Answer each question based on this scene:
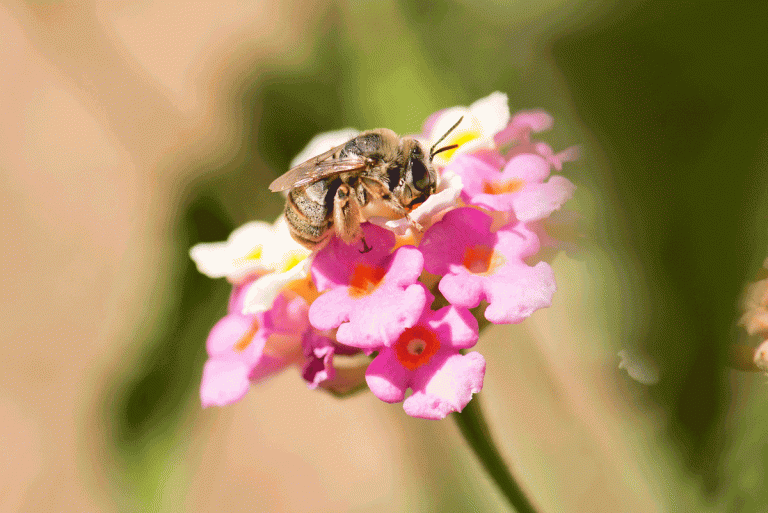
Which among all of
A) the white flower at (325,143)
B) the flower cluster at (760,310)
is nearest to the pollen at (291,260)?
the white flower at (325,143)

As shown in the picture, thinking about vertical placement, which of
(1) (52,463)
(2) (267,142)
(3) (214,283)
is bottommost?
(1) (52,463)

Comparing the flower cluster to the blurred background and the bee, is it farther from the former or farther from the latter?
the bee

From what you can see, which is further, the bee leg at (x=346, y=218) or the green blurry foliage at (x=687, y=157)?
the bee leg at (x=346, y=218)

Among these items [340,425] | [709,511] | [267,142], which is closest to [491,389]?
[340,425]

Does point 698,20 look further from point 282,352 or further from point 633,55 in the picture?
point 282,352

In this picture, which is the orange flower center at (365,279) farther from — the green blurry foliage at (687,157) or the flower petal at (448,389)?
the green blurry foliage at (687,157)

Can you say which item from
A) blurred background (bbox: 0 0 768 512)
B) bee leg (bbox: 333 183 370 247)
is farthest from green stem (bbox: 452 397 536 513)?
bee leg (bbox: 333 183 370 247)
